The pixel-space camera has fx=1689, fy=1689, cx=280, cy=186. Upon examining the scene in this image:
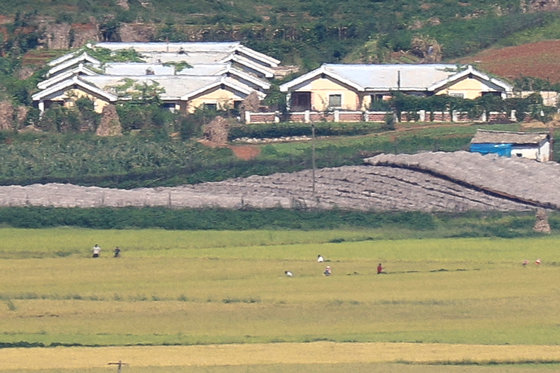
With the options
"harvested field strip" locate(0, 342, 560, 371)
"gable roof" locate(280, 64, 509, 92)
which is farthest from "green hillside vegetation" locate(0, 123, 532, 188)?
"harvested field strip" locate(0, 342, 560, 371)

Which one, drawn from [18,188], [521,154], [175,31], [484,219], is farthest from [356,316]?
[175,31]

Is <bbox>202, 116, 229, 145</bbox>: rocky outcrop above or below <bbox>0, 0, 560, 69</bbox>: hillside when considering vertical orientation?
below

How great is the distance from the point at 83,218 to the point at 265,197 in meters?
6.05

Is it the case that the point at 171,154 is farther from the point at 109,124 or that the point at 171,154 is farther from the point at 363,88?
the point at 363,88

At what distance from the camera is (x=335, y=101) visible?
69.2 metres

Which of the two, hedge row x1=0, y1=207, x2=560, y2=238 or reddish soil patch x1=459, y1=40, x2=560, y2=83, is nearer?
hedge row x1=0, y1=207, x2=560, y2=238

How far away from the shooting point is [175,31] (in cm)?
8512

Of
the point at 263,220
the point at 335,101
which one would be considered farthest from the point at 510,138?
the point at 263,220

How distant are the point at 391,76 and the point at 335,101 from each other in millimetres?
2875

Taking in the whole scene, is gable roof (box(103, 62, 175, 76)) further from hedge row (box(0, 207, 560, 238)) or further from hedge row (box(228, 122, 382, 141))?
hedge row (box(0, 207, 560, 238))

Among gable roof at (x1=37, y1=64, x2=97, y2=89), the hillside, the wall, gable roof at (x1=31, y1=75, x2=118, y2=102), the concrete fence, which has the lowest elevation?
the concrete fence

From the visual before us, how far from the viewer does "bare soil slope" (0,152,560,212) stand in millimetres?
50750

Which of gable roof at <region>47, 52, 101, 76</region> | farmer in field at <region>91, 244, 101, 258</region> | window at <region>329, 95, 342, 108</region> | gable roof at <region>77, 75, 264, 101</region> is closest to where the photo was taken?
farmer in field at <region>91, 244, 101, 258</region>

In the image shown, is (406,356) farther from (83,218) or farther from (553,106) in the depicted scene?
(553,106)
